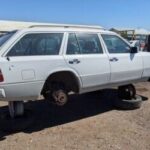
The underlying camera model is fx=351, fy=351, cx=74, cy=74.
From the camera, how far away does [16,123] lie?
6.44m

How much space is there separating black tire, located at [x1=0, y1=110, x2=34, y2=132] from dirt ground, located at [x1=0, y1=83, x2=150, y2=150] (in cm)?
8

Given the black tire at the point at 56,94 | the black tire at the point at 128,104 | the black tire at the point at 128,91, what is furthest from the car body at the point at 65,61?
the black tire at the point at 128,104

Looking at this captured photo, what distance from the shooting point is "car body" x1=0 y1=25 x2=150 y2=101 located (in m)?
5.92

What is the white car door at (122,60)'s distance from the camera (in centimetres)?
757

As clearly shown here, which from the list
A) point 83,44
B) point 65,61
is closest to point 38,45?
point 65,61

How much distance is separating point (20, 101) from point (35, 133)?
26.2 inches

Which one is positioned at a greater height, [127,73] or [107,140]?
[127,73]

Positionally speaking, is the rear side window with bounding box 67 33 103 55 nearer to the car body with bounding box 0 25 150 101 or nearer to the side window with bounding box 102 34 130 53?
the car body with bounding box 0 25 150 101

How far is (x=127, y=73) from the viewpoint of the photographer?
310 inches

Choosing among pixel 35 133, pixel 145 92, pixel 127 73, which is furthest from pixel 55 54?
pixel 145 92

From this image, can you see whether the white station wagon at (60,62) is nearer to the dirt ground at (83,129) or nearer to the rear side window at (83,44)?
the rear side window at (83,44)

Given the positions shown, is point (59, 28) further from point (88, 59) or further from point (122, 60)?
point (122, 60)

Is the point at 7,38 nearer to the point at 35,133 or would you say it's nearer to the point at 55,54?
the point at 55,54

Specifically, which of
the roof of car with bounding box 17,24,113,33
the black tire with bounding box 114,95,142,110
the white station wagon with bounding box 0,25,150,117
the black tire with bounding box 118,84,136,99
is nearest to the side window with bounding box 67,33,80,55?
the white station wagon with bounding box 0,25,150,117
